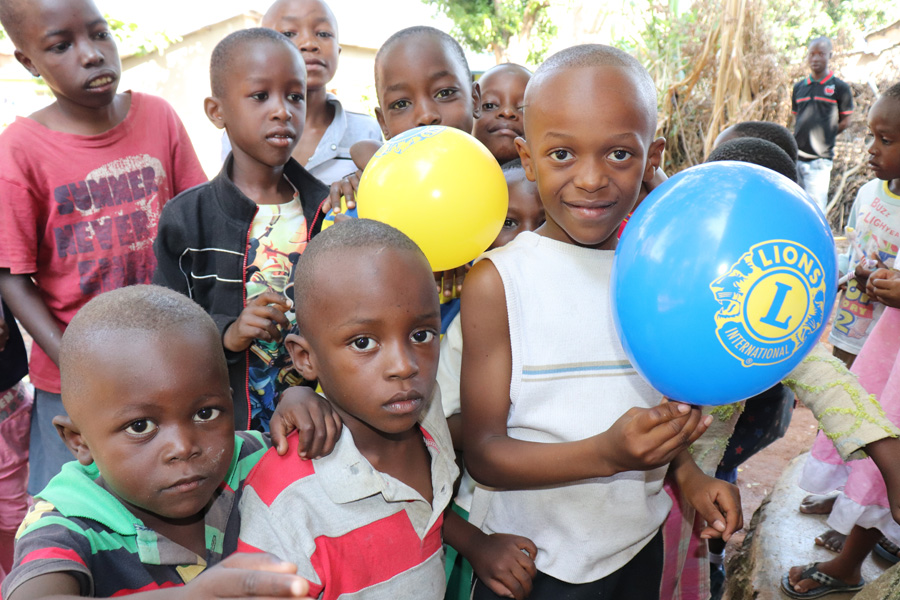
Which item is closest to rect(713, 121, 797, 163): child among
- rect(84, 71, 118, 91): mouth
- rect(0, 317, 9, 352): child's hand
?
rect(84, 71, 118, 91): mouth

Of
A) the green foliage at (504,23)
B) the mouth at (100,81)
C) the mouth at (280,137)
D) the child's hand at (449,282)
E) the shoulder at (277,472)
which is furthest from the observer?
the green foliage at (504,23)

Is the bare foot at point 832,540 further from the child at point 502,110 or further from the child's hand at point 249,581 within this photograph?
the child's hand at point 249,581

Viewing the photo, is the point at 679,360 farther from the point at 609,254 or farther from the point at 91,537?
the point at 91,537

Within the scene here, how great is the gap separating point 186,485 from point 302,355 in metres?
0.35

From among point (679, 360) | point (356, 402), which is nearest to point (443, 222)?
point (356, 402)

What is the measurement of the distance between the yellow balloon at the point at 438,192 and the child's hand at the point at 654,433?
2.13 feet

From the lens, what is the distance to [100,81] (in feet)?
7.05

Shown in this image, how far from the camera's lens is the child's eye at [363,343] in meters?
1.33

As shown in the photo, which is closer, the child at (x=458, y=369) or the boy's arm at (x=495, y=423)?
→ the boy's arm at (x=495, y=423)

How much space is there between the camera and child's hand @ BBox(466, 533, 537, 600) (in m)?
1.45

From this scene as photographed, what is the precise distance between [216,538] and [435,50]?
1626 mm

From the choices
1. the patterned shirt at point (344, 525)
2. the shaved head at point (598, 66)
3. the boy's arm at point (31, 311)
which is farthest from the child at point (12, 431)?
the shaved head at point (598, 66)

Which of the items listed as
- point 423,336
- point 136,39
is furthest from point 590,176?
point 136,39

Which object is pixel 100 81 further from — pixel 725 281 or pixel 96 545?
pixel 725 281
